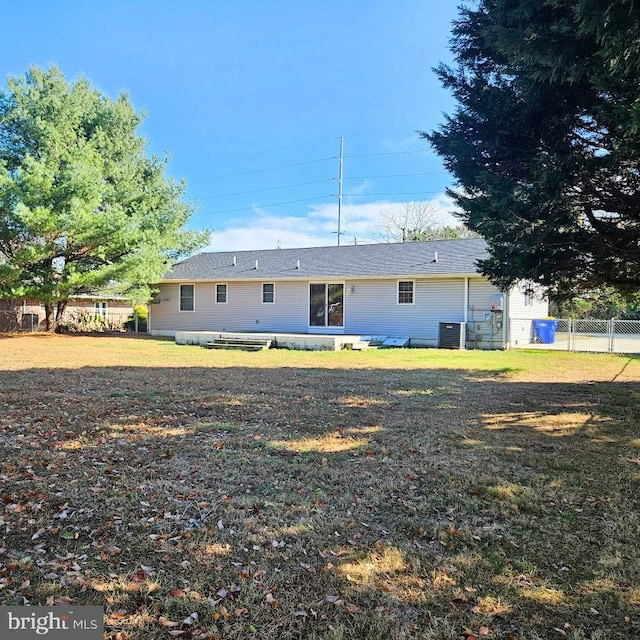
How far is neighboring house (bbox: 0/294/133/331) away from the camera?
2098cm

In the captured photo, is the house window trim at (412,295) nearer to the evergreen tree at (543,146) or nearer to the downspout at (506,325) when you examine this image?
the downspout at (506,325)

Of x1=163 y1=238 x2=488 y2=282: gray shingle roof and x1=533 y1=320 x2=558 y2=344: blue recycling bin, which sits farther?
x1=533 y1=320 x2=558 y2=344: blue recycling bin

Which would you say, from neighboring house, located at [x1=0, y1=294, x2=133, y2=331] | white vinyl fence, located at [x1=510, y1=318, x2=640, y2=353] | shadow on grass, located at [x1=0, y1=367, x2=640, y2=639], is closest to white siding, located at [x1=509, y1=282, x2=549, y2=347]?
white vinyl fence, located at [x1=510, y1=318, x2=640, y2=353]

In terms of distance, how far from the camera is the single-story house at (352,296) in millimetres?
15866

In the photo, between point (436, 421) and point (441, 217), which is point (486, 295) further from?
point (441, 217)

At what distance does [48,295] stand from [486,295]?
16181 mm

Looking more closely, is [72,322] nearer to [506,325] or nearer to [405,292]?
[405,292]

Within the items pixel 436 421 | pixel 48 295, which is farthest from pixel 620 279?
pixel 48 295

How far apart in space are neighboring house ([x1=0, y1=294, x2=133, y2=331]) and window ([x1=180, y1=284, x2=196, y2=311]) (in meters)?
2.38

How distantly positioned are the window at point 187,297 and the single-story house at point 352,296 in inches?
1.8

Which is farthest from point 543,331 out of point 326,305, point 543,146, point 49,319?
point 49,319

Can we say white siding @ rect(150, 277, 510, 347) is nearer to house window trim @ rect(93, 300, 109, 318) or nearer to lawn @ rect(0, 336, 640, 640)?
house window trim @ rect(93, 300, 109, 318)

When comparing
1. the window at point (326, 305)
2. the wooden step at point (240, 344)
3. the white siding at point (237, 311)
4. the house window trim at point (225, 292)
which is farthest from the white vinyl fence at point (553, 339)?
the house window trim at point (225, 292)

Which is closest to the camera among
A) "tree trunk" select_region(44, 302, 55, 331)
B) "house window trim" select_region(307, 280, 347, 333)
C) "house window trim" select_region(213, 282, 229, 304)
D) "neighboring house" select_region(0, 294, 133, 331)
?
"house window trim" select_region(307, 280, 347, 333)
